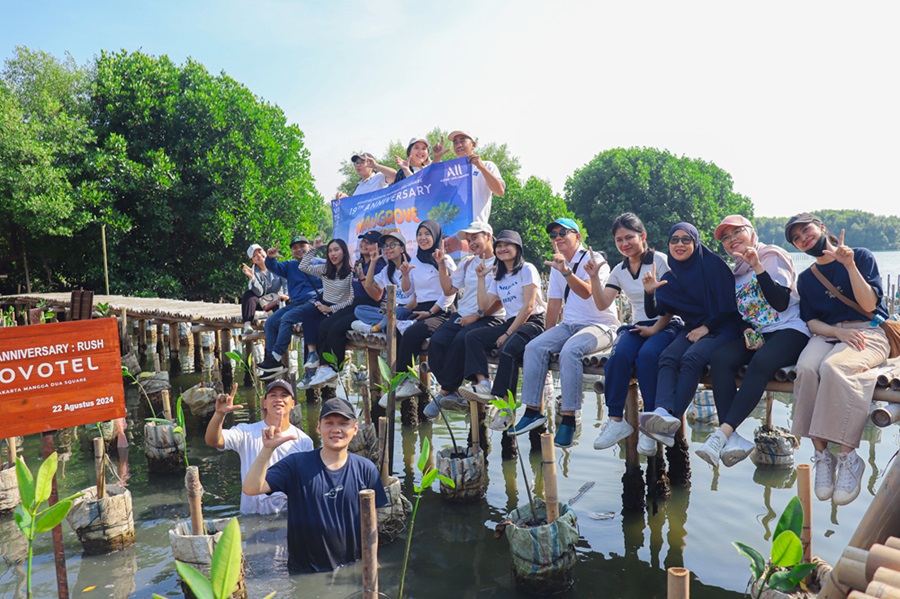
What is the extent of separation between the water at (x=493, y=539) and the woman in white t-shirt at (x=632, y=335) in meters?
1.35

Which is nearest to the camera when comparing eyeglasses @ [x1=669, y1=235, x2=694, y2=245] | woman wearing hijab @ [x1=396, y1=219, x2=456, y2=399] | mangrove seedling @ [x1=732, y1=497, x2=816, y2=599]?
mangrove seedling @ [x1=732, y1=497, x2=816, y2=599]

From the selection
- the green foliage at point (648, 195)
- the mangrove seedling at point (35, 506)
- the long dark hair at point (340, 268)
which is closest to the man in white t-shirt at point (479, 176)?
the long dark hair at point (340, 268)

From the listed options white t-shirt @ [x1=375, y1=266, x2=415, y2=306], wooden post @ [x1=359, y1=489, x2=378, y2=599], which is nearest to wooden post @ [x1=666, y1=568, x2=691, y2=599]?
wooden post @ [x1=359, y1=489, x2=378, y2=599]

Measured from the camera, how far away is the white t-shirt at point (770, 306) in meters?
5.33

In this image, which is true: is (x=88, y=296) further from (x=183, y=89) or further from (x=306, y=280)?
(x=183, y=89)

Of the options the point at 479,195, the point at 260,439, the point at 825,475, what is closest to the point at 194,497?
the point at 260,439

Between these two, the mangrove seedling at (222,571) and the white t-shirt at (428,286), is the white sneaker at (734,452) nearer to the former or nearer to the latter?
the mangrove seedling at (222,571)

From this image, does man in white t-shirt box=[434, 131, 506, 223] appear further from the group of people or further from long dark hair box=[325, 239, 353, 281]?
long dark hair box=[325, 239, 353, 281]

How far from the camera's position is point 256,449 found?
20.1 feet

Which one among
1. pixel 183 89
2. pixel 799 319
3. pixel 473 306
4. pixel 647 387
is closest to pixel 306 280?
pixel 473 306

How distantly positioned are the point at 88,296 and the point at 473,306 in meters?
4.58

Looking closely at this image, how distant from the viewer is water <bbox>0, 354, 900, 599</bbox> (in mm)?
5863

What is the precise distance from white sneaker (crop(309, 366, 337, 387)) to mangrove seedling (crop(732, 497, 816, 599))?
20.0 ft

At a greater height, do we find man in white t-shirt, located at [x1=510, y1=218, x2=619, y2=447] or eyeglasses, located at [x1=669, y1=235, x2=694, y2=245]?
eyeglasses, located at [x1=669, y1=235, x2=694, y2=245]
